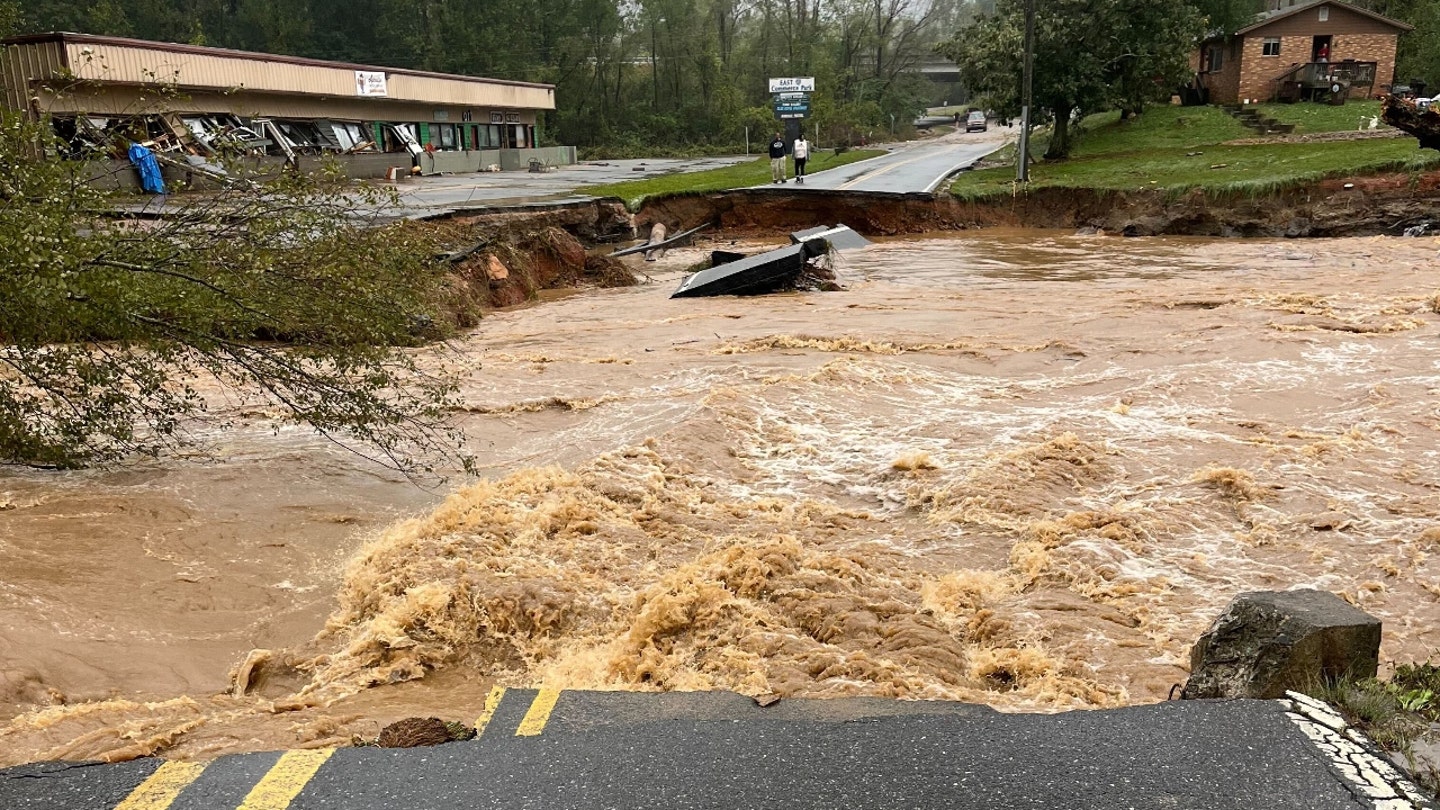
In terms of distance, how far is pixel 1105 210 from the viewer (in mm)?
28812

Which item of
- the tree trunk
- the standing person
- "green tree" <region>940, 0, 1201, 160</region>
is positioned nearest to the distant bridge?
the tree trunk

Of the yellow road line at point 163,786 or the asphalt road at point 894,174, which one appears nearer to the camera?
the yellow road line at point 163,786

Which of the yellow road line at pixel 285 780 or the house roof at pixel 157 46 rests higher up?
the house roof at pixel 157 46

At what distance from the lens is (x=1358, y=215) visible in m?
24.8

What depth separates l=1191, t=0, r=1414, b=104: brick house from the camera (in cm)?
4100

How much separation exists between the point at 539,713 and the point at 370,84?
41206 millimetres

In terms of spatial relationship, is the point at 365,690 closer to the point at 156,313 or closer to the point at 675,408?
the point at 156,313

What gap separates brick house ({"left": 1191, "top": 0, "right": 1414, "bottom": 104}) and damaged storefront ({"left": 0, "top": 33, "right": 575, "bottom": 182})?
105ft

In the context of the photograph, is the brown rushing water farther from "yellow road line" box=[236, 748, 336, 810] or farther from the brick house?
the brick house

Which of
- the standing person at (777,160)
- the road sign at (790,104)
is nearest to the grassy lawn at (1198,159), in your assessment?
the standing person at (777,160)

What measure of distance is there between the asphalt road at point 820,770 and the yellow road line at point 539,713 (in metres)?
0.06

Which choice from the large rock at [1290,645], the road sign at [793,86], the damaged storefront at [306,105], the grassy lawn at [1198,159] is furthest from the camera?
the road sign at [793,86]

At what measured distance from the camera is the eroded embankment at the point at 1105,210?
2469 cm

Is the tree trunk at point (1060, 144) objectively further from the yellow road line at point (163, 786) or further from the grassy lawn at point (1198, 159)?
the yellow road line at point (163, 786)
